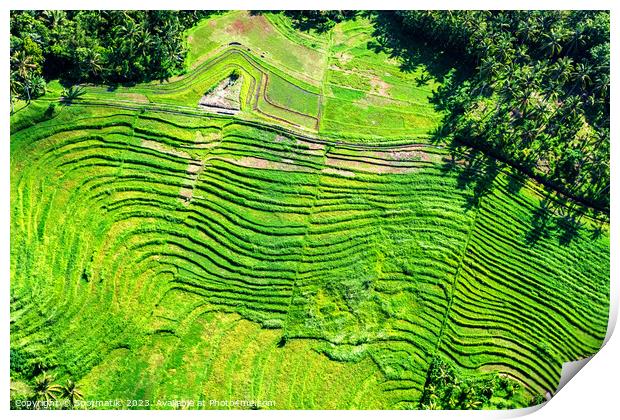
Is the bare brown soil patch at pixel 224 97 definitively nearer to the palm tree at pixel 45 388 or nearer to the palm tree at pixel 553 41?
the palm tree at pixel 45 388

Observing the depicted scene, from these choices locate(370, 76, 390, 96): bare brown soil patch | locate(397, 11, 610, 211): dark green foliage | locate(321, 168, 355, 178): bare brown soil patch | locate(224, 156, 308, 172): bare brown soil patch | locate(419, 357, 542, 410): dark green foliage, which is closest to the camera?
locate(419, 357, 542, 410): dark green foliage

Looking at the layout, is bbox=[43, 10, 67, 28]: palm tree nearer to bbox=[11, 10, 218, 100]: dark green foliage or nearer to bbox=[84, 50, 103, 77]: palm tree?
bbox=[11, 10, 218, 100]: dark green foliage

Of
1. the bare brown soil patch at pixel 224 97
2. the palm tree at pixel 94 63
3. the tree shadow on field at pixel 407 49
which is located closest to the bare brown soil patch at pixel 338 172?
the bare brown soil patch at pixel 224 97

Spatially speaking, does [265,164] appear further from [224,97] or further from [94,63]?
[94,63]

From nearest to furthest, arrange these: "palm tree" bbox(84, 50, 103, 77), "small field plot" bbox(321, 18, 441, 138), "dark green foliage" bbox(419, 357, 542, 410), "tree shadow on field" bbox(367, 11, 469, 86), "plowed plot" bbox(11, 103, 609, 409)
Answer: "plowed plot" bbox(11, 103, 609, 409), "dark green foliage" bbox(419, 357, 542, 410), "palm tree" bbox(84, 50, 103, 77), "small field plot" bbox(321, 18, 441, 138), "tree shadow on field" bbox(367, 11, 469, 86)

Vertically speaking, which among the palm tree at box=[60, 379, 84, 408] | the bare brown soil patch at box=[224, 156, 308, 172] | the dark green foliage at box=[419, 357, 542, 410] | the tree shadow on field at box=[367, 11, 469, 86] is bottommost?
the palm tree at box=[60, 379, 84, 408]

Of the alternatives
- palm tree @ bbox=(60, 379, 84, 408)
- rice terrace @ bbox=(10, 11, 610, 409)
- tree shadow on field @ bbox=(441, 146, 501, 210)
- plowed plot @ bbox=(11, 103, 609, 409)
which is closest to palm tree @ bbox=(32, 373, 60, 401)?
rice terrace @ bbox=(10, 11, 610, 409)

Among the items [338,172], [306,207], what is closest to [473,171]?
[338,172]

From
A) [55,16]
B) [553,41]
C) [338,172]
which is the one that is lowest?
[338,172]
